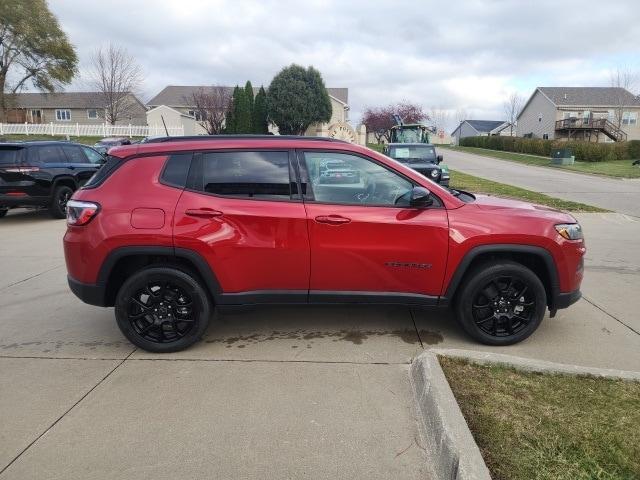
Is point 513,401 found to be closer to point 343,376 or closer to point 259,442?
point 343,376

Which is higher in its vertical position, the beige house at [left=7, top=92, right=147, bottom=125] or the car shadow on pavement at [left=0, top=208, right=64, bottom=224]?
the beige house at [left=7, top=92, right=147, bottom=125]

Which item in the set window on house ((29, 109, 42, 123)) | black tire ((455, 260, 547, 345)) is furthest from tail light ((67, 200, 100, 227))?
window on house ((29, 109, 42, 123))

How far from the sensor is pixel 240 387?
3436 millimetres

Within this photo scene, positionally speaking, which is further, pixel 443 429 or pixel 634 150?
pixel 634 150

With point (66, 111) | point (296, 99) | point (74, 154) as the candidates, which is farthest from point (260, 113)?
point (66, 111)

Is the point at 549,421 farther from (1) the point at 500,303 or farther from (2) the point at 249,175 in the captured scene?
(2) the point at 249,175

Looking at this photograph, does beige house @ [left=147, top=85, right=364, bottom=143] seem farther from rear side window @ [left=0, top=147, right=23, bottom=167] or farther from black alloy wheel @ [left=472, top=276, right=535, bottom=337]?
black alloy wheel @ [left=472, top=276, right=535, bottom=337]

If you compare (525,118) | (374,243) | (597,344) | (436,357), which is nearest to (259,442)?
(436,357)

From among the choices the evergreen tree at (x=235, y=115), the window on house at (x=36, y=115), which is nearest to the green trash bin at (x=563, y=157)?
the evergreen tree at (x=235, y=115)

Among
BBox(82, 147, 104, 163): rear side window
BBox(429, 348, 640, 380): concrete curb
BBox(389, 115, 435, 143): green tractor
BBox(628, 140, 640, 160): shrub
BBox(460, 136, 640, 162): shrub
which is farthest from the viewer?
BBox(628, 140, 640, 160): shrub

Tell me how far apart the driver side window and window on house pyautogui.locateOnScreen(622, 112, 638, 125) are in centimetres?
6730

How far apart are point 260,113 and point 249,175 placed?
115 ft

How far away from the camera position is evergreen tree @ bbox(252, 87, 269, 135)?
3701 centimetres

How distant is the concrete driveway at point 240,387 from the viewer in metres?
2.67
